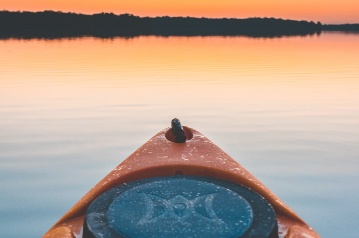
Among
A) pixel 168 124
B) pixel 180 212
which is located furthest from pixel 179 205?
pixel 168 124

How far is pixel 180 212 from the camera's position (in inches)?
96.3

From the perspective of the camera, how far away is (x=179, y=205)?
8.22ft

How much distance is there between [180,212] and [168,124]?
6.84 meters

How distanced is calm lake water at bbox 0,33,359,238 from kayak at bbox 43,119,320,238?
177 centimetres

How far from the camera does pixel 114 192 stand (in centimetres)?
278

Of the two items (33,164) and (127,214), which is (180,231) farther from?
(33,164)

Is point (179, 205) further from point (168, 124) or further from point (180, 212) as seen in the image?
point (168, 124)

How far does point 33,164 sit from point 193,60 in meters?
17.6

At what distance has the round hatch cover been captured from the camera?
2.29 meters

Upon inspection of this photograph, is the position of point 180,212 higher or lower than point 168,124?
higher

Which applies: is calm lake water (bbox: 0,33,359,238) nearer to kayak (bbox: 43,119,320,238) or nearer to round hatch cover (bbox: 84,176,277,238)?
kayak (bbox: 43,119,320,238)

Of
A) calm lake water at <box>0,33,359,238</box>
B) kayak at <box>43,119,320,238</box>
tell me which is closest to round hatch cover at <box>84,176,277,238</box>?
kayak at <box>43,119,320,238</box>

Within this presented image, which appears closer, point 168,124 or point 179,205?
point 179,205

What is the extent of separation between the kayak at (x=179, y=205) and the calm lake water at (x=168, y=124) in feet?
5.80
